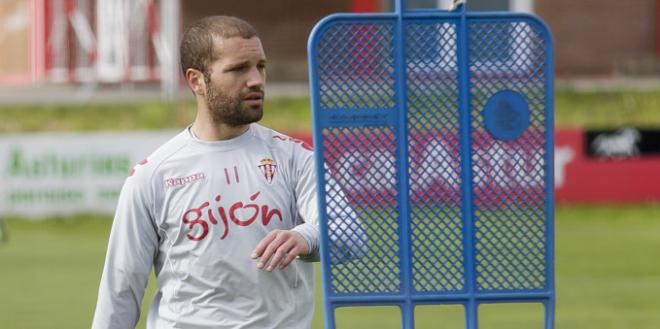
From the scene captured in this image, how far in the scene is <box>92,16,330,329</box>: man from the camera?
14.5ft

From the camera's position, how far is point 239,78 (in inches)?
173

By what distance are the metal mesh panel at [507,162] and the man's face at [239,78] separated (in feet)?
2.03

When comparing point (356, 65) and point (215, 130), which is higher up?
point (356, 65)

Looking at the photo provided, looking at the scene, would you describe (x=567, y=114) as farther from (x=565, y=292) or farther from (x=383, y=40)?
(x=383, y=40)

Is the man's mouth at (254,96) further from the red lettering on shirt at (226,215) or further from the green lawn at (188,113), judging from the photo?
the green lawn at (188,113)

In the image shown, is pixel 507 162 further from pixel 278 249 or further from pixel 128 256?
pixel 128 256

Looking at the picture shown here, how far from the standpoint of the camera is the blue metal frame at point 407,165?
435 cm

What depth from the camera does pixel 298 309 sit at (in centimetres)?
455

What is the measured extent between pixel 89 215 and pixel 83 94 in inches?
292

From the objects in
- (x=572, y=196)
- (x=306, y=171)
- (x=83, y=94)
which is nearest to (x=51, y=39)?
(x=83, y=94)

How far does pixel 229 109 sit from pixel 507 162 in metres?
0.83

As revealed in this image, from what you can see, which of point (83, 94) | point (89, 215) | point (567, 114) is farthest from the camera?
point (83, 94)

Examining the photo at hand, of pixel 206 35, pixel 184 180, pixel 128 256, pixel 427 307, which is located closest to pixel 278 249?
pixel 184 180

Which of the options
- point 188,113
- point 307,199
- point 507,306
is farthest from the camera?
point 188,113
